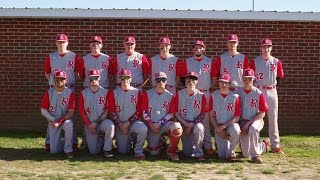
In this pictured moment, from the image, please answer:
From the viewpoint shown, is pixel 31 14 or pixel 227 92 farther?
pixel 31 14

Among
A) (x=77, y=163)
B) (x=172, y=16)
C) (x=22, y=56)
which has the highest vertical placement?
(x=172, y=16)

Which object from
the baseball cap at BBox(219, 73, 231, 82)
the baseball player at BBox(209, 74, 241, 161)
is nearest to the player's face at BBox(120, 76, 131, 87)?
the baseball player at BBox(209, 74, 241, 161)

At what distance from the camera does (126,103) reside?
25.6 feet

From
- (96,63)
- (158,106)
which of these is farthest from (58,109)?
(158,106)

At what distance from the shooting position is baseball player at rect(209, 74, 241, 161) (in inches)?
298

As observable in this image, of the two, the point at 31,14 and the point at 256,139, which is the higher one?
the point at 31,14

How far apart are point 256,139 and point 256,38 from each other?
10.8ft

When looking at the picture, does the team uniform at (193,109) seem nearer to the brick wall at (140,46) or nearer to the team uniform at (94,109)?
the team uniform at (94,109)

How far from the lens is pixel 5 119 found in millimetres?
10398

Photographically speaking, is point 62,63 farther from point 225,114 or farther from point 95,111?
point 225,114

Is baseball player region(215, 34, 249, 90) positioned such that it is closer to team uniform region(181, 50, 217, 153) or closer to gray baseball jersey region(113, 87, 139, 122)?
team uniform region(181, 50, 217, 153)

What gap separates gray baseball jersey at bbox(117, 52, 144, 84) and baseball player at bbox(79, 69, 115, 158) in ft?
1.55

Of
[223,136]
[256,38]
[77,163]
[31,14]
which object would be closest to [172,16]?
[256,38]

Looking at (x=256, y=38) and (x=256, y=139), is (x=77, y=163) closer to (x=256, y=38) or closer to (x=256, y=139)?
(x=256, y=139)
